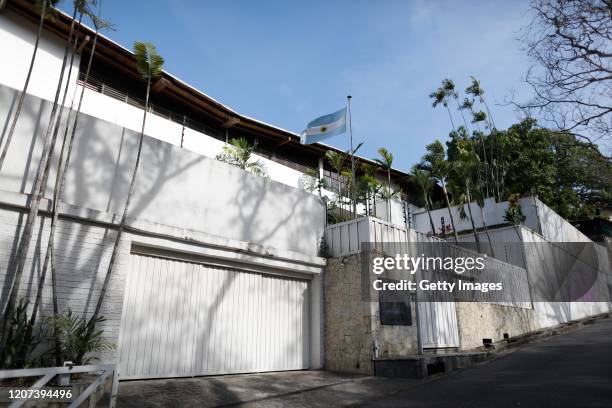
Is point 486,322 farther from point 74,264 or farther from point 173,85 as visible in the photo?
point 173,85

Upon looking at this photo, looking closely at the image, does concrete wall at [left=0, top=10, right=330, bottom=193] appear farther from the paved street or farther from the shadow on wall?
the paved street

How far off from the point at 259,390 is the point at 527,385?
15.0 ft

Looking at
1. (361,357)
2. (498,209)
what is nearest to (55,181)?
(361,357)

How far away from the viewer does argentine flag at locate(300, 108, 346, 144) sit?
1677 centimetres

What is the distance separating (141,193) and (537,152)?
88.6ft

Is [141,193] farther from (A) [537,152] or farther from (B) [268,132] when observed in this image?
(A) [537,152]

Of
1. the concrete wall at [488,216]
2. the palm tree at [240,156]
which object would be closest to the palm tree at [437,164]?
the concrete wall at [488,216]

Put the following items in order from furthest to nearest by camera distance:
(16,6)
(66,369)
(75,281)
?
1. (16,6)
2. (75,281)
3. (66,369)

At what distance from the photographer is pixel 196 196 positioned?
825 centimetres

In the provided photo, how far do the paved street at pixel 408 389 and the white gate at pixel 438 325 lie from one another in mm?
1784

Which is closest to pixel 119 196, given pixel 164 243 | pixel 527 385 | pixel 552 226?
pixel 164 243

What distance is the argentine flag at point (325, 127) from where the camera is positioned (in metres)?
16.8

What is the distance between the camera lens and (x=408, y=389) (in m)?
7.38

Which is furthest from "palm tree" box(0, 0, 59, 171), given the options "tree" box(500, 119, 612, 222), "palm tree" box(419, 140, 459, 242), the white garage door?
"tree" box(500, 119, 612, 222)
